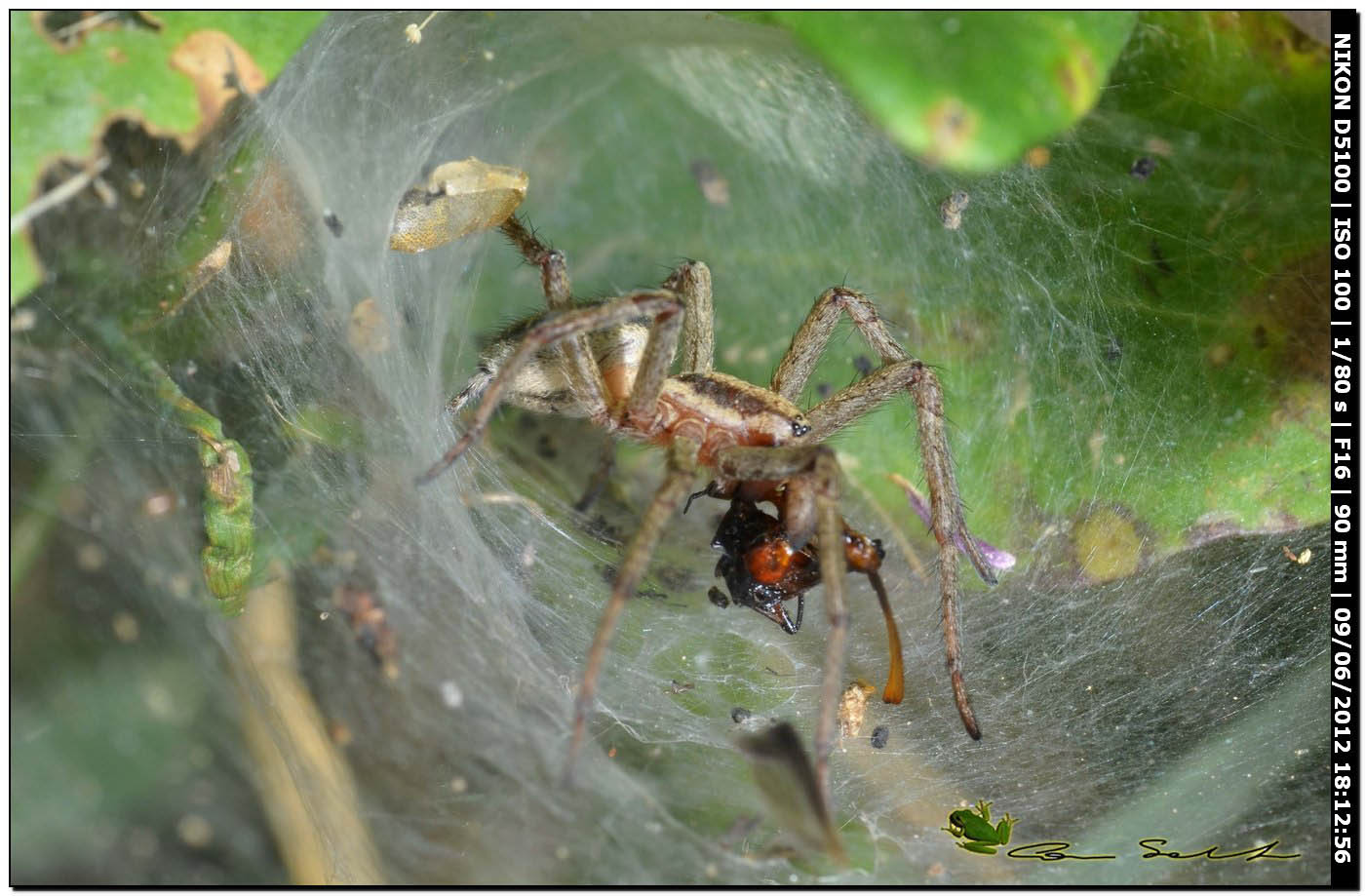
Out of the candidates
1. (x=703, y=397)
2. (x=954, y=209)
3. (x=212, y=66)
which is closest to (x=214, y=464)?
(x=212, y=66)

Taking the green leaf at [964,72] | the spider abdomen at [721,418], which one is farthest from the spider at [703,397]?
the green leaf at [964,72]

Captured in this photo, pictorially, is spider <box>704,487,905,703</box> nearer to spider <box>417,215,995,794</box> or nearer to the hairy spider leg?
spider <box>417,215,995,794</box>

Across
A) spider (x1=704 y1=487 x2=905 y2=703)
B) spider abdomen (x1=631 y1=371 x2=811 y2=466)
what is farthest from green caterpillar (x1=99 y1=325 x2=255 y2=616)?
spider (x1=704 y1=487 x2=905 y2=703)

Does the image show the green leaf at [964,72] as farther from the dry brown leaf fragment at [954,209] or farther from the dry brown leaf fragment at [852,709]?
the dry brown leaf fragment at [852,709]

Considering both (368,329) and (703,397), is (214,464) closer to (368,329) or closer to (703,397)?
(368,329)

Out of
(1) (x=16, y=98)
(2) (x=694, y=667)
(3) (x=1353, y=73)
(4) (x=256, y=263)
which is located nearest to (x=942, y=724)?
(2) (x=694, y=667)

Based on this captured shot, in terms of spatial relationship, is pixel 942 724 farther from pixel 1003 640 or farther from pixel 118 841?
pixel 118 841

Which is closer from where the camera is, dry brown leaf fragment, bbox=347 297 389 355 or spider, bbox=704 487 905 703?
spider, bbox=704 487 905 703
